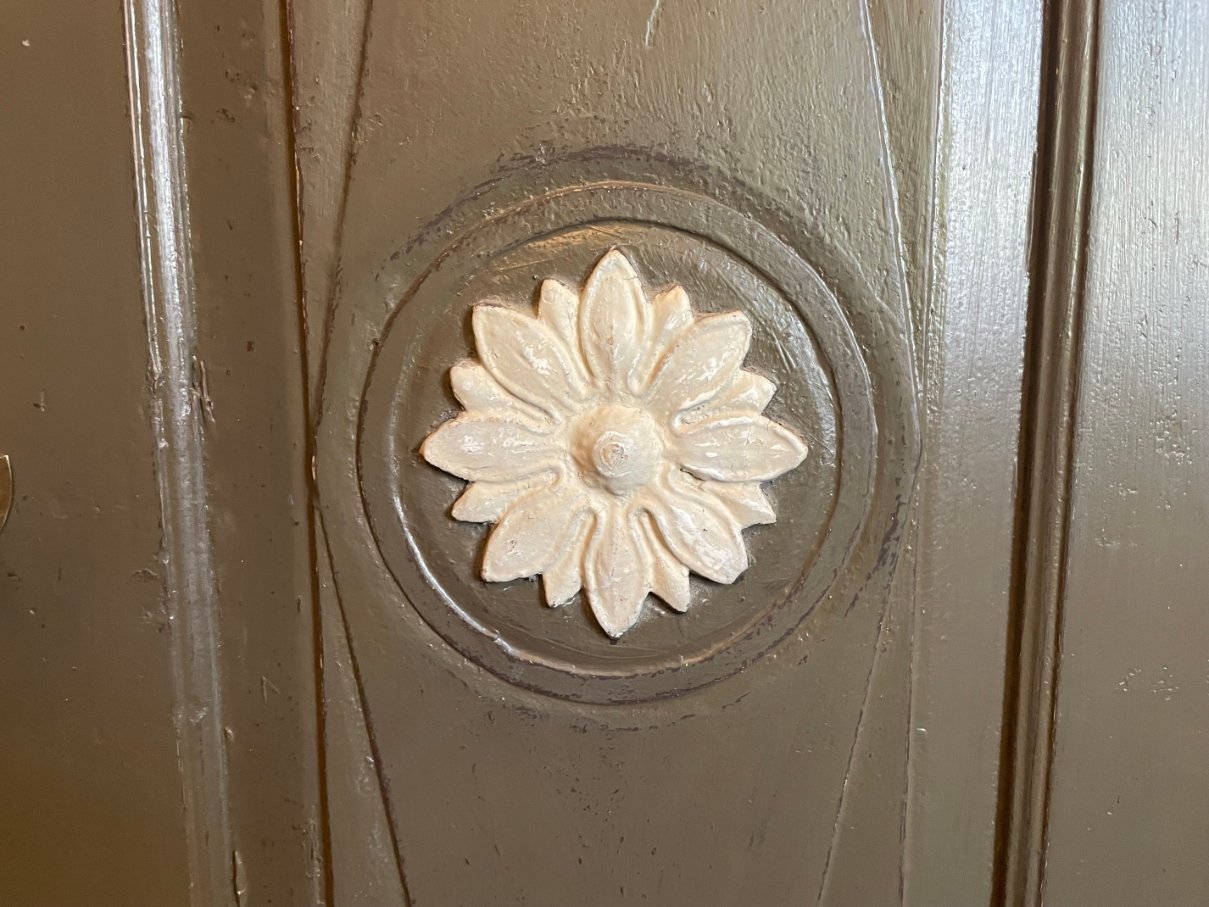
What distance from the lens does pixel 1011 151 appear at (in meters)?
0.52

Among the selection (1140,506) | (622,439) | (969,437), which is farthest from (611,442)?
(1140,506)

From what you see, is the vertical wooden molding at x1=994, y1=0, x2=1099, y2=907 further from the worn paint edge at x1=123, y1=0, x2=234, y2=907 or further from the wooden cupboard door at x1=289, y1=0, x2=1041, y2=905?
the worn paint edge at x1=123, y1=0, x2=234, y2=907

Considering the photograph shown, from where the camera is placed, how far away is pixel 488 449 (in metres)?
0.50

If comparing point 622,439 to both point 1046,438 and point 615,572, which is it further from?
point 1046,438

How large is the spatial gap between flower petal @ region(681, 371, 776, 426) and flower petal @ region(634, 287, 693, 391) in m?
0.04

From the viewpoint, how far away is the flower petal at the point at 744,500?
0.51 meters

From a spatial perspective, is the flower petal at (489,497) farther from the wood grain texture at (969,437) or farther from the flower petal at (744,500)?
the wood grain texture at (969,437)

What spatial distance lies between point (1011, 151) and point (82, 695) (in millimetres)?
730

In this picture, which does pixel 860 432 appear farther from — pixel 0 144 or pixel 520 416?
pixel 0 144

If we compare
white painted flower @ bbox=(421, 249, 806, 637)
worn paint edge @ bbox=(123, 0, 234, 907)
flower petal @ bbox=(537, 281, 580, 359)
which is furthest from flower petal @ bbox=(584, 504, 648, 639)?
worn paint edge @ bbox=(123, 0, 234, 907)

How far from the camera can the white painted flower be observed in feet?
1.62

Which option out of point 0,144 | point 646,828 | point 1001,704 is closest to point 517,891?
point 646,828

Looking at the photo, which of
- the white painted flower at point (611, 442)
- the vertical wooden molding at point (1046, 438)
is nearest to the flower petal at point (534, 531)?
the white painted flower at point (611, 442)

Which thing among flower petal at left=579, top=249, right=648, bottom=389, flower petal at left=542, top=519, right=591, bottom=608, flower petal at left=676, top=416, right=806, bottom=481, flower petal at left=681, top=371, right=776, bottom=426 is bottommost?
flower petal at left=542, top=519, right=591, bottom=608
